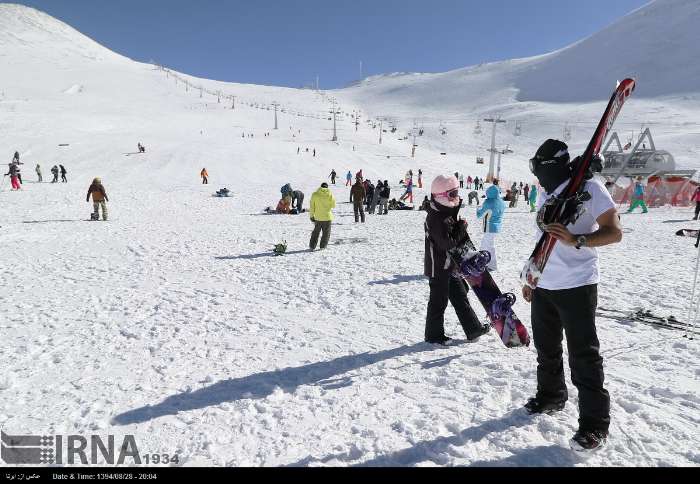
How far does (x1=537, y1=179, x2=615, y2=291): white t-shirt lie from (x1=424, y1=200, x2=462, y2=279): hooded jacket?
1.40m

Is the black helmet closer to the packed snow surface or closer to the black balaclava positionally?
the black balaclava

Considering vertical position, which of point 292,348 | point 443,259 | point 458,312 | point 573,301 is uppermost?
point 573,301

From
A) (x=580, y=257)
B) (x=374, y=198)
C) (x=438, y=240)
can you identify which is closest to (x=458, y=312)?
(x=438, y=240)

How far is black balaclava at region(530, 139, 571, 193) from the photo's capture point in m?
2.76

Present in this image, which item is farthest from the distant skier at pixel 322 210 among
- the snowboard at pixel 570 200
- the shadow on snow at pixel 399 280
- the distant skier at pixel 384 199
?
the distant skier at pixel 384 199

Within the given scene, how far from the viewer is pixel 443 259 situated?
4340 mm

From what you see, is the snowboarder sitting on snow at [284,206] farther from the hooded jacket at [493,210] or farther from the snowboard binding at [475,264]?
the snowboard binding at [475,264]

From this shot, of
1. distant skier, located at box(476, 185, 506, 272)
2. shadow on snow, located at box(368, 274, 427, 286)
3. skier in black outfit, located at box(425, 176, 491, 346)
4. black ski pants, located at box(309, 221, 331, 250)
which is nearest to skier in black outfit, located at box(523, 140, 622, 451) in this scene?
skier in black outfit, located at box(425, 176, 491, 346)

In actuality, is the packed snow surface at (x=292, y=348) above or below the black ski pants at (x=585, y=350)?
below

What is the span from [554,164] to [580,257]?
653 millimetres

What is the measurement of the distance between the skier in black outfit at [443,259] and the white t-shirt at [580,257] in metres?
1.40

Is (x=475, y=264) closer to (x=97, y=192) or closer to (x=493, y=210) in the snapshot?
(x=493, y=210)

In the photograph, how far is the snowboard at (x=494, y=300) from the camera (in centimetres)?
411

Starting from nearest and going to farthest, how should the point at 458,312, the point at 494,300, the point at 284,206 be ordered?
the point at 494,300 < the point at 458,312 < the point at 284,206
